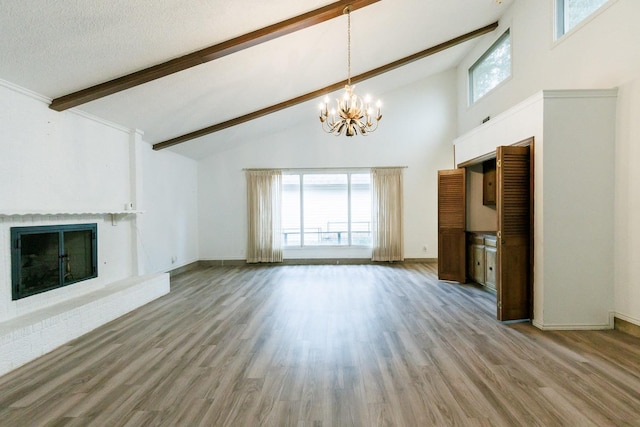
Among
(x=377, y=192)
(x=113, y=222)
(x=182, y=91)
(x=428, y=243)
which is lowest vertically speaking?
(x=428, y=243)

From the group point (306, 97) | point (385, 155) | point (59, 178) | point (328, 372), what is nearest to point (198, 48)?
point (59, 178)

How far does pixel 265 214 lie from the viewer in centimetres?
765

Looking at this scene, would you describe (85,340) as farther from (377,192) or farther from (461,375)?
(377,192)

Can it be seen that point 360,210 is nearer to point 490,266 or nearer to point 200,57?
point 490,266

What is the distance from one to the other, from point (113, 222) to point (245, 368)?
3.44m

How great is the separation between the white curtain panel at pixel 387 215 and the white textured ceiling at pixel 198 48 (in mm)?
2148

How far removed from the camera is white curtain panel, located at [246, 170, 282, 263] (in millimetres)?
7645

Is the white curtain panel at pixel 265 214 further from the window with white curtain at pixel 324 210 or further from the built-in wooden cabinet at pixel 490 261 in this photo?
the built-in wooden cabinet at pixel 490 261

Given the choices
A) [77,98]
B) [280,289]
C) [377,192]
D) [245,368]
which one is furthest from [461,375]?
[377,192]

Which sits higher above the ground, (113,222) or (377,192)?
(377,192)

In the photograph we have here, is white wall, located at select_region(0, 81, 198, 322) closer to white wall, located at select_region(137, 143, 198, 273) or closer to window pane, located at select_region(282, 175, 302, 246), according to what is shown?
white wall, located at select_region(137, 143, 198, 273)

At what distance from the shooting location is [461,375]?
2.51 metres

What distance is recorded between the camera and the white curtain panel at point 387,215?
754 centimetres

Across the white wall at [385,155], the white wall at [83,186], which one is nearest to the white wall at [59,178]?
the white wall at [83,186]
